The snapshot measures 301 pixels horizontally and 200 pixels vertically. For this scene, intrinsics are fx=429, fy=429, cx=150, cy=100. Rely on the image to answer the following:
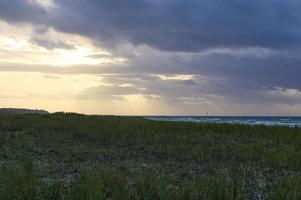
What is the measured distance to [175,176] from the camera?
38.2 ft

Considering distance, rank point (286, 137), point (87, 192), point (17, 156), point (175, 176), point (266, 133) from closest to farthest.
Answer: point (87, 192) → point (175, 176) → point (17, 156) → point (286, 137) → point (266, 133)

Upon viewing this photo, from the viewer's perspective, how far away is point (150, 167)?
13219 millimetres

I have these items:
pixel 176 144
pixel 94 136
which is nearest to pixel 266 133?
pixel 176 144

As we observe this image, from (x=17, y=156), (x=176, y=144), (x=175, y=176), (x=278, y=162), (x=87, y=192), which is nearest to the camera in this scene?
(x=87, y=192)

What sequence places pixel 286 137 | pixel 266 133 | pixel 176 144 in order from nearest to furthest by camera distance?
pixel 176 144
pixel 286 137
pixel 266 133

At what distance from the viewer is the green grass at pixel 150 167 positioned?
8.16 metres

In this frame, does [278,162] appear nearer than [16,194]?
No

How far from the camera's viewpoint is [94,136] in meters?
25.0

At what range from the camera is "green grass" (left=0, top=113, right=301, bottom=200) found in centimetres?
816

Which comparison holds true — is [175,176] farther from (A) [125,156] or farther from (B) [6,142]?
(B) [6,142]

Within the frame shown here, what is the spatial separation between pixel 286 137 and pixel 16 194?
19029 mm

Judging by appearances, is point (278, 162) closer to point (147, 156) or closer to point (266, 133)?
point (147, 156)

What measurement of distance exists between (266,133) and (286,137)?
2.94m

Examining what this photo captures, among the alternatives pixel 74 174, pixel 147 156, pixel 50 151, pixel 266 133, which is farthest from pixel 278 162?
pixel 266 133
